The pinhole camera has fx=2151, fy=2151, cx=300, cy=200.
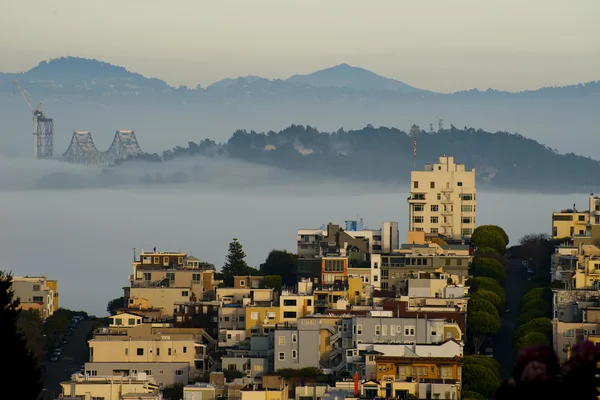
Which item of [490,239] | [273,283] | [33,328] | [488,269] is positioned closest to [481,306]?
[488,269]

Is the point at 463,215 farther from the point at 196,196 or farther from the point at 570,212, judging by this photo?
the point at 196,196

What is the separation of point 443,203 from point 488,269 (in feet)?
50.2

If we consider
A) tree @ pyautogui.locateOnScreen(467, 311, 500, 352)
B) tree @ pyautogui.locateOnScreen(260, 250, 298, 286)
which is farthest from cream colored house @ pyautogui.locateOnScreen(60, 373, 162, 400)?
tree @ pyautogui.locateOnScreen(260, 250, 298, 286)

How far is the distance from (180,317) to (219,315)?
1709mm

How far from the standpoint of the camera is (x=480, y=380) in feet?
147

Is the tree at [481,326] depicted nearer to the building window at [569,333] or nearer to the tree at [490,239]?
the building window at [569,333]

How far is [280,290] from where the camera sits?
5850 cm

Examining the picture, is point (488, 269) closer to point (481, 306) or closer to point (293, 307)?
point (481, 306)

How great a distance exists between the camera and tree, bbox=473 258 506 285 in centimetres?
6049

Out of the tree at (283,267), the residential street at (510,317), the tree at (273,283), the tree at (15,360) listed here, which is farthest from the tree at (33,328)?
the tree at (15,360)

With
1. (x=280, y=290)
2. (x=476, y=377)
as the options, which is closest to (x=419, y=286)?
(x=280, y=290)

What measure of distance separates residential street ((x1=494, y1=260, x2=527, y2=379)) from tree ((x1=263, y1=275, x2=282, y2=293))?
247 inches

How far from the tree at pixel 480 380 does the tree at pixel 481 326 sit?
6351 millimetres

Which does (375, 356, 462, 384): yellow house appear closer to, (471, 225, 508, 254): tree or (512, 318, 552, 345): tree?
(512, 318, 552, 345): tree
